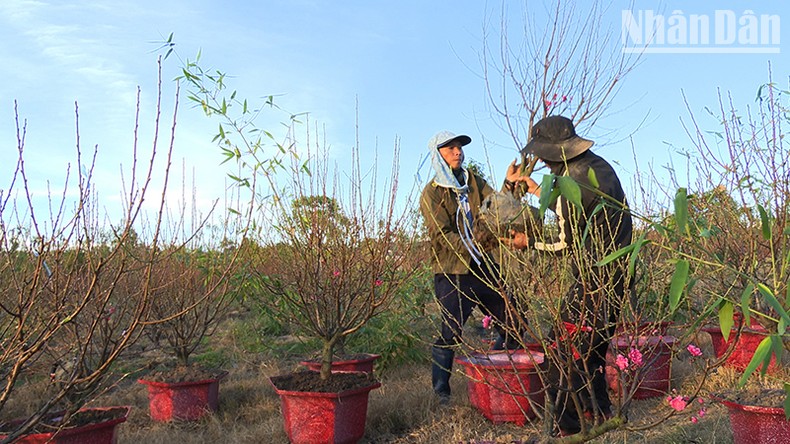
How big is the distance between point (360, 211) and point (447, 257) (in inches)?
23.2

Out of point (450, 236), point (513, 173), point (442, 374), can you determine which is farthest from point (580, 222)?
point (442, 374)

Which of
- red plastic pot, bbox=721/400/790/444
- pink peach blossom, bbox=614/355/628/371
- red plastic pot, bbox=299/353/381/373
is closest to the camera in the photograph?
pink peach blossom, bbox=614/355/628/371

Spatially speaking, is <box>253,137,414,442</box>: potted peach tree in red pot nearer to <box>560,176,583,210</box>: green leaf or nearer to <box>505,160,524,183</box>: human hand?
<box>505,160,524,183</box>: human hand

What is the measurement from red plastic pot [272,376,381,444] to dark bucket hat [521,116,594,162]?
1.55 meters

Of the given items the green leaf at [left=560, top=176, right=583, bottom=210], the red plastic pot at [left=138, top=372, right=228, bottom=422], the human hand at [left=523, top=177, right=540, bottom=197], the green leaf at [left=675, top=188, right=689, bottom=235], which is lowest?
the red plastic pot at [left=138, top=372, right=228, bottom=422]

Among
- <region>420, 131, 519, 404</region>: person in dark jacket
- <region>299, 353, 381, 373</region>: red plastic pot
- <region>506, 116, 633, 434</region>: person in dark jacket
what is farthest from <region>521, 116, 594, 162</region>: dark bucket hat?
<region>299, 353, 381, 373</region>: red plastic pot

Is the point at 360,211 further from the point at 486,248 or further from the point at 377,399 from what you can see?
the point at 377,399

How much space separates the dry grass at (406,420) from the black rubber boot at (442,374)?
51 mm

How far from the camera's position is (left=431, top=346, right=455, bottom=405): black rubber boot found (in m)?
3.23

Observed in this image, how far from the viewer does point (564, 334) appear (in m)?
1.92

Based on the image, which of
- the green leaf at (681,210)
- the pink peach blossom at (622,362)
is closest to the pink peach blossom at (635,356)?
the pink peach blossom at (622,362)

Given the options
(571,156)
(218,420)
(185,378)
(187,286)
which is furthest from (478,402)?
(187,286)

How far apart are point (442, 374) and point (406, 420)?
1.24 feet

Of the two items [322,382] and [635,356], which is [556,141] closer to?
[635,356]
